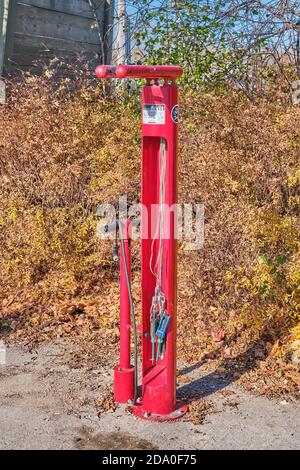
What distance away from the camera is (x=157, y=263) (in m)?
4.31

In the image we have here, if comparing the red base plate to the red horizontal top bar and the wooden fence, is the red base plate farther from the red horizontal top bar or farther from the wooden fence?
the wooden fence

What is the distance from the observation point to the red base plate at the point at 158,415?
4.23 meters

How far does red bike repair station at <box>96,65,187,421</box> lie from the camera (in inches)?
161

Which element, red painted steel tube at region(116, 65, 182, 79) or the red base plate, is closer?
red painted steel tube at region(116, 65, 182, 79)

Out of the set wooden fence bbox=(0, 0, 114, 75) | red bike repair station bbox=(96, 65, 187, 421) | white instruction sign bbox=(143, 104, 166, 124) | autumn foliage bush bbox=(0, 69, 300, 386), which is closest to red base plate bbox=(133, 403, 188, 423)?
red bike repair station bbox=(96, 65, 187, 421)

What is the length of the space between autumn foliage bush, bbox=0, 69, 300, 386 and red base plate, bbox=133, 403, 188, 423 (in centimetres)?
95

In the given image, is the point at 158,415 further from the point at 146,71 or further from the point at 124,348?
the point at 146,71

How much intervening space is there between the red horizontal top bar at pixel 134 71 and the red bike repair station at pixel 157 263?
2cm

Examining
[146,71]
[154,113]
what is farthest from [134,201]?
[146,71]

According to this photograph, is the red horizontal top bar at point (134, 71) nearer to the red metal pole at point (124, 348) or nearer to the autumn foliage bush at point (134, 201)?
the red metal pole at point (124, 348)

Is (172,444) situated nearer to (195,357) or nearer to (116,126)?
(195,357)

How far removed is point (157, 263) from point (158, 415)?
0.94m

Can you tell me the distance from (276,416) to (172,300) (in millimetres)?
965

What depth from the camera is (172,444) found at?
3934 mm
